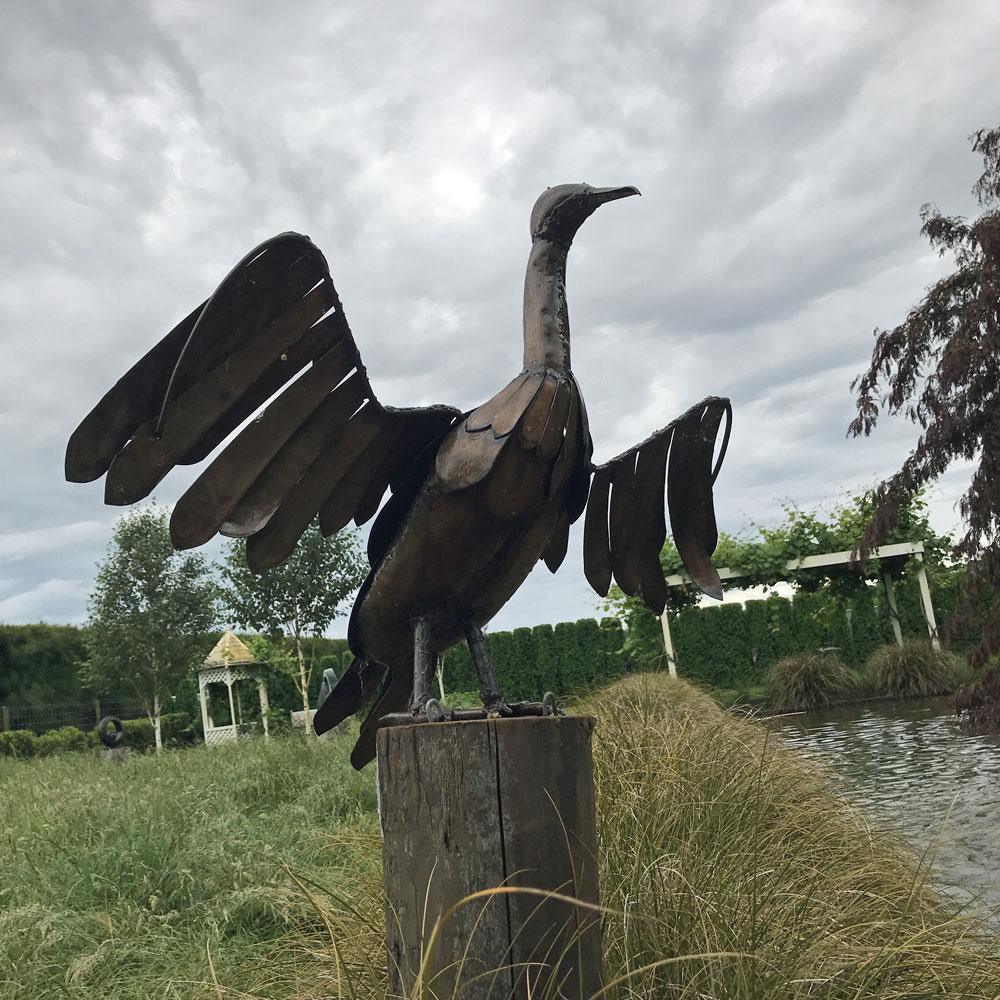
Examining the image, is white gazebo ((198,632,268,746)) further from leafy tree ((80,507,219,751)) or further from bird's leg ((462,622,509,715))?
bird's leg ((462,622,509,715))

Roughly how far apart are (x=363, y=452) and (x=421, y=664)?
0.55 metres

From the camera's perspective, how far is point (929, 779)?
6840 millimetres

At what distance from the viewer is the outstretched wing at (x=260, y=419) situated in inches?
73.9

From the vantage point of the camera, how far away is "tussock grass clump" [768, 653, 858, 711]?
45.3ft

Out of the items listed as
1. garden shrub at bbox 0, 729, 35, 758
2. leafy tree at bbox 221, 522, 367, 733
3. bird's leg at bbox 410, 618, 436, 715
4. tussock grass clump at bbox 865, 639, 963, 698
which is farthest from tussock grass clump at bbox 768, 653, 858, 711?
bird's leg at bbox 410, 618, 436, 715

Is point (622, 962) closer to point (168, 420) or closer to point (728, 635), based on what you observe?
point (168, 420)

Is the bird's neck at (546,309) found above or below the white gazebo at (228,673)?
above

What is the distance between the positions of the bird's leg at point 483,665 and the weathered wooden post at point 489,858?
320 millimetres

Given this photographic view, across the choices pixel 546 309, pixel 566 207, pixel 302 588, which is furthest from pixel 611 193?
pixel 302 588

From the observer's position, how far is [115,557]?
49.5 ft

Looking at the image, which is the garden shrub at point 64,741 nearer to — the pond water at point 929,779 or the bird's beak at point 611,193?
the pond water at point 929,779

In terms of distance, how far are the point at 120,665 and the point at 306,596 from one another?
4223 millimetres

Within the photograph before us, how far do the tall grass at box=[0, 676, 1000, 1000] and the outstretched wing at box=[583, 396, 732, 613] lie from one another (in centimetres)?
81

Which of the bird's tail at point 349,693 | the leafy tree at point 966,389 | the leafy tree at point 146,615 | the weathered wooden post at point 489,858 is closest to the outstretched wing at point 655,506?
the bird's tail at point 349,693
